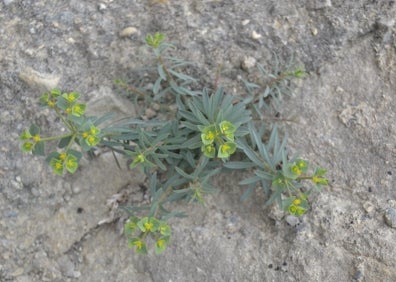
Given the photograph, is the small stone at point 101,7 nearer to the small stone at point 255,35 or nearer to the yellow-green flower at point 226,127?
the small stone at point 255,35

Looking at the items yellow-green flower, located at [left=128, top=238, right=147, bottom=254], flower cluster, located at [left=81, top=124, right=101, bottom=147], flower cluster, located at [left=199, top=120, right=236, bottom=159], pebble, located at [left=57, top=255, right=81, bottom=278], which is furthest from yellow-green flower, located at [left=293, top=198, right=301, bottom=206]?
pebble, located at [left=57, top=255, right=81, bottom=278]

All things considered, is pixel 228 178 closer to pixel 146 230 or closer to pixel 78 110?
pixel 146 230

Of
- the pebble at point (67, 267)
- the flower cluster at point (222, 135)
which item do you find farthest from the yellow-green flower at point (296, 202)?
the pebble at point (67, 267)

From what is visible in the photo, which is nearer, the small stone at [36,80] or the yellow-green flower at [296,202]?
the yellow-green flower at [296,202]

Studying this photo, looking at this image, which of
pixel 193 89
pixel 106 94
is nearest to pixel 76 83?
pixel 106 94

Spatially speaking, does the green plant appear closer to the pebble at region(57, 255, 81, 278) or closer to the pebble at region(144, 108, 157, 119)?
the pebble at region(144, 108, 157, 119)

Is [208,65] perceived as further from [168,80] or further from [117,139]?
[117,139]
